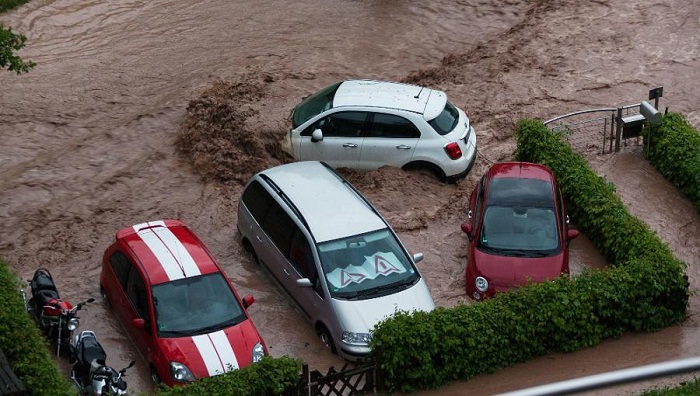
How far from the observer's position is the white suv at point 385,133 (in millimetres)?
18453

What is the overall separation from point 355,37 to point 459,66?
11.0ft

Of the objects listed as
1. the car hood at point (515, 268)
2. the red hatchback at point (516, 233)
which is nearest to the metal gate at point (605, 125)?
the red hatchback at point (516, 233)

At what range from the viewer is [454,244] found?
17.5 m

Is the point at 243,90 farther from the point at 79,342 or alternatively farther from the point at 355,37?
the point at 79,342

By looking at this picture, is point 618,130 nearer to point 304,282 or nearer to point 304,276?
point 304,276

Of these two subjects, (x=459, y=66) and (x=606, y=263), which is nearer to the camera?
(x=606, y=263)

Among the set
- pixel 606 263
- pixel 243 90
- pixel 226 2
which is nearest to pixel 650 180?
pixel 606 263

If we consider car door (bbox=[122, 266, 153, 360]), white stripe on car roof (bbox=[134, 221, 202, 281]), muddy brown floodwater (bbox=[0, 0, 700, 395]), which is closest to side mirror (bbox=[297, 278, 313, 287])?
muddy brown floodwater (bbox=[0, 0, 700, 395])

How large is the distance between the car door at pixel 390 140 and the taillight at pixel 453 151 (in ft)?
1.95

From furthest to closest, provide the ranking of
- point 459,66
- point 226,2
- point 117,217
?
point 226,2 → point 459,66 → point 117,217

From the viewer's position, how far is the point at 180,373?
1302cm

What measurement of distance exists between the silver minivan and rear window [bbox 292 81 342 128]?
98.2 inches

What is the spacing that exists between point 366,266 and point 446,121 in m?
4.85

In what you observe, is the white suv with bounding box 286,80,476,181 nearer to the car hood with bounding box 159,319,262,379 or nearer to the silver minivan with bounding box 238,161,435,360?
the silver minivan with bounding box 238,161,435,360
